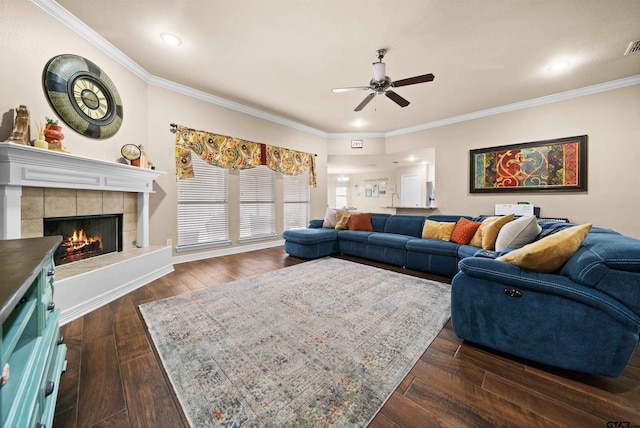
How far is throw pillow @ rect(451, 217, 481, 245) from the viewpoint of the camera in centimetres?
346

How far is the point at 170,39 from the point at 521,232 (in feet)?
14.5

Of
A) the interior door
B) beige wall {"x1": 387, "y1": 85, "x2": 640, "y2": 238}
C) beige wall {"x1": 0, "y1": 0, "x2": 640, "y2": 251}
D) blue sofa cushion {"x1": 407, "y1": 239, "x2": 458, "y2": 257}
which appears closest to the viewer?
beige wall {"x1": 0, "y1": 0, "x2": 640, "y2": 251}

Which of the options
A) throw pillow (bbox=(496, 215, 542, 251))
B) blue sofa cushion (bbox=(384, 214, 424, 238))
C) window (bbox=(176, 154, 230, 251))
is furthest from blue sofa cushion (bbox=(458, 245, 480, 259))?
window (bbox=(176, 154, 230, 251))

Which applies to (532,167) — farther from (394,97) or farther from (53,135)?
A: (53,135)

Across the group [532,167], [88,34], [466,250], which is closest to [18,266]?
[88,34]

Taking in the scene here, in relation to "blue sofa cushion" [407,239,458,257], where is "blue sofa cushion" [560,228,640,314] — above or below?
above

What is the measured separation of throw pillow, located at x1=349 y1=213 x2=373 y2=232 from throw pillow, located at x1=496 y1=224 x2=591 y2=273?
10.5ft

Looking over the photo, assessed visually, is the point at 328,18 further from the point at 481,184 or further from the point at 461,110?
the point at 481,184

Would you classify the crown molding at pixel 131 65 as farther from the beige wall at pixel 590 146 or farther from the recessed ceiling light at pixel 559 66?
the recessed ceiling light at pixel 559 66

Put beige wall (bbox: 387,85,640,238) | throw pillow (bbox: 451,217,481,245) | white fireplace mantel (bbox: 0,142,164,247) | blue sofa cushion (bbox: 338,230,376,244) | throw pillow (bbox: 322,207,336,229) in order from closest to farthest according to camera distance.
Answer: white fireplace mantel (bbox: 0,142,164,247) < throw pillow (bbox: 451,217,481,245) < beige wall (bbox: 387,85,640,238) < blue sofa cushion (bbox: 338,230,376,244) < throw pillow (bbox: 322,207,336,229)

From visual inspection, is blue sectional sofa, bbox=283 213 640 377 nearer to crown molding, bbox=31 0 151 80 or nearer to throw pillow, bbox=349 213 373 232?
throw pillow, bbox=349 213 373 232

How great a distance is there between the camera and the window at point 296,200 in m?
5.76

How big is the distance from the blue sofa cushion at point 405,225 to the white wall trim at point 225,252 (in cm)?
253

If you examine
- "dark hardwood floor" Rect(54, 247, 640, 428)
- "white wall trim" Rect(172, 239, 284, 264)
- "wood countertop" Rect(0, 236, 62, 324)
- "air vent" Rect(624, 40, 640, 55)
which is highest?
"air vent" Rect(624, 40, 640, 55)
